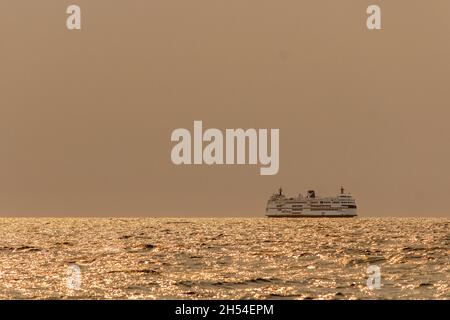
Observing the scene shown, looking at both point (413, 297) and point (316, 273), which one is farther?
point (316, 273)

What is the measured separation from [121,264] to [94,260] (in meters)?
3.27

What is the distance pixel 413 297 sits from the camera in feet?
73.3

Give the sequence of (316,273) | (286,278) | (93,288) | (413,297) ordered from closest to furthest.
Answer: (413,297), (93,288), (286,278), (316,273)

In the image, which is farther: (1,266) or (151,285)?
(1,266)

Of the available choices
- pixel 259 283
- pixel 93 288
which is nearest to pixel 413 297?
pixel 259 283

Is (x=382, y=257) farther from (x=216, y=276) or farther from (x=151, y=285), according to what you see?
(x=151, y=285)

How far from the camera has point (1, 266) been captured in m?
34.1

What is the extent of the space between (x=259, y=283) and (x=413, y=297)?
243 inches

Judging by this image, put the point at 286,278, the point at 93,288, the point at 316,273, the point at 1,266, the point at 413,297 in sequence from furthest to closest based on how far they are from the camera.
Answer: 1. the point at 1,266
2. the point at 316,273
3. the point at 286,278
4. the point at 93,288
5. the point at 413,297

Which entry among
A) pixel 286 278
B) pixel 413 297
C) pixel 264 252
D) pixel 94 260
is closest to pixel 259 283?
pixel 286 278
